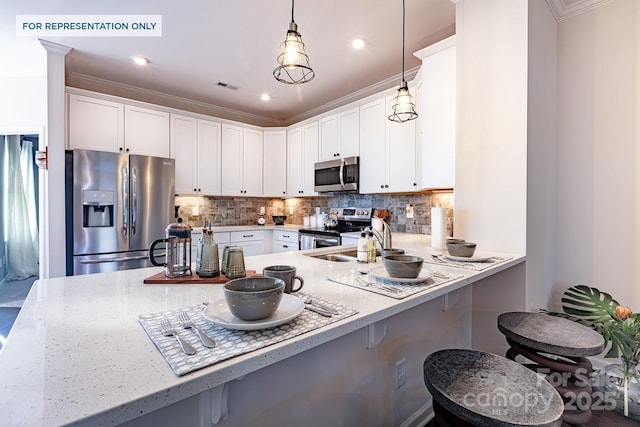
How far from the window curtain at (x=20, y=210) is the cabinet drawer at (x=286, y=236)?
4007 millimetres

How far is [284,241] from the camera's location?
4.20 meters

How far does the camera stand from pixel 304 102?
4.39 meters

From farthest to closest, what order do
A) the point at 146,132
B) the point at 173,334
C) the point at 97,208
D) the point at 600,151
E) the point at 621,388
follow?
the point at 146,132, the point at 97,208, the point at 600,151, the point at 621,388, the point at 173,334

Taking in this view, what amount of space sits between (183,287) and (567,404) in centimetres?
170

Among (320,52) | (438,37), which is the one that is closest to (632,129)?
(438,37)

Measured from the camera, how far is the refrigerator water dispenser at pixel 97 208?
2.95 meters

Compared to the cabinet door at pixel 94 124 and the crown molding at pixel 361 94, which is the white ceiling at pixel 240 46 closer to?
the crown molding at pixel 361 94

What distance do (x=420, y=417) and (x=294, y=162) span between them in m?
3.55

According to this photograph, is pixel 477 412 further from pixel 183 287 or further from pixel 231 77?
pixel 231 77

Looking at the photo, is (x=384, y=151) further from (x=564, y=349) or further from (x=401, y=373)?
(x=564, y=349)

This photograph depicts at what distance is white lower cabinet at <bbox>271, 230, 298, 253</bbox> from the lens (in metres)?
4.00

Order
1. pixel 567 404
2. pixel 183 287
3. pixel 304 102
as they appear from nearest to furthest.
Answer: pixel 183 287 < pixel 567 404 < pixel 304 102

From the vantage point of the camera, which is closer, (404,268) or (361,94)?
(404,268)

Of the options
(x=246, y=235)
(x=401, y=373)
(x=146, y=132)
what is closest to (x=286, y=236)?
(x=246, y=235)
